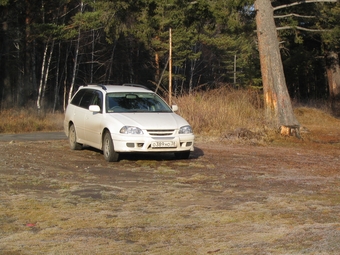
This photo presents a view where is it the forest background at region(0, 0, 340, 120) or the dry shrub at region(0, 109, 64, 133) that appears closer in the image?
the forest background at region(0, 0, 340, 120)

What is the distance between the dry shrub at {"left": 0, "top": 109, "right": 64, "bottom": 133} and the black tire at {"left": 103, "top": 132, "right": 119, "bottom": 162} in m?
13.8

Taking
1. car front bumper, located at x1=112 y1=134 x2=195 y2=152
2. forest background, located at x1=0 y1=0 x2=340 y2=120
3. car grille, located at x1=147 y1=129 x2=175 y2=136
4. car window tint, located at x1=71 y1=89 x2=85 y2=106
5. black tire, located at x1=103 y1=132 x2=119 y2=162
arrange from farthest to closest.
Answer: forest background, located at x1=0 y1=0 x2=340 y2=120 < car window tint, located at x1=71 y1=89 x2=85 y2=106 < black tire, located at x1=103 y1=132 x2=119 y2=162 < car grille, located at x1=147 y1=129 x2=175 y2=136 < car front bumper, located at x1=112 y1=134 x2=195 y2=152

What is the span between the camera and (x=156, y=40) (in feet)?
164

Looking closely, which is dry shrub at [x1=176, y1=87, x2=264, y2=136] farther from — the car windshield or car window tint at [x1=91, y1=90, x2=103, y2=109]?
car window tint at [x1=91, y1=90, x2=103, y2=109]

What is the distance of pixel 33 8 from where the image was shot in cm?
3753

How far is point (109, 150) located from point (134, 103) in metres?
1.58

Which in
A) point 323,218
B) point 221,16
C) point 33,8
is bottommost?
point 323,218

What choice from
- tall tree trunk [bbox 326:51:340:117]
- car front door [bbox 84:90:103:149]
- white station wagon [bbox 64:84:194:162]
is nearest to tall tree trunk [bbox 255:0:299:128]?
white station wagon [bbox 64:84:194:162]

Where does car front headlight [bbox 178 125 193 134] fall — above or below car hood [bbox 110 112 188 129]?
below

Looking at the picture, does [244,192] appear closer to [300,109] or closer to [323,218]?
[323,218]

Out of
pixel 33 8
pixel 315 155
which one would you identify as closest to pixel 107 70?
pixel 33 8

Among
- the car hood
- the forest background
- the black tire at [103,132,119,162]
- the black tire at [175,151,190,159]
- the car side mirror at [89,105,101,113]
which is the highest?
the forest background

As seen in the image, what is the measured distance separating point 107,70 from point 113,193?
159 feet

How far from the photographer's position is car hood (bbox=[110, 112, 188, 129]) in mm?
12297
